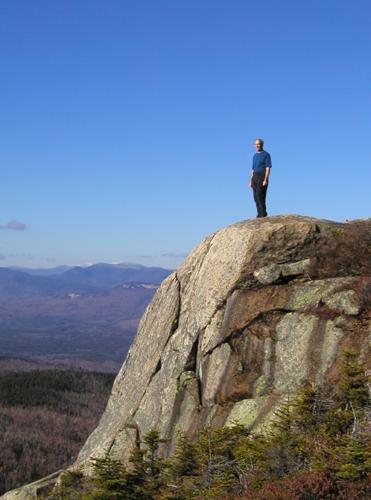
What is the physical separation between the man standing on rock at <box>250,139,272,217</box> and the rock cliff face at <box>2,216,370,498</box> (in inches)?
68.6

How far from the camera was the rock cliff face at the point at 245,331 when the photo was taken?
15484mm

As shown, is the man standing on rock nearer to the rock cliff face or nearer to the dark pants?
the dark pants

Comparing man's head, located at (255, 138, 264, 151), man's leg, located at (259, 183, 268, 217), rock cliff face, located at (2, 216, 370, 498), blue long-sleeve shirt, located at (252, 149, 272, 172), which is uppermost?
man's head, located at (255, 138, 264, 151)

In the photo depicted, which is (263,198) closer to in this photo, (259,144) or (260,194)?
(260,194)

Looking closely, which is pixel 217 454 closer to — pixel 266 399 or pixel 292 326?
pixel 266 399

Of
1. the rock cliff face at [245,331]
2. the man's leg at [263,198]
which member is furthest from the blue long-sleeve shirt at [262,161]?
the rock cliff face at [245,331]

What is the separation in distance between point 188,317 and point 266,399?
5.25 meters

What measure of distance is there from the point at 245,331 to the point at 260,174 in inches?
289

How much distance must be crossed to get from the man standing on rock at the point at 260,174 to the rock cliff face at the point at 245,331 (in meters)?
1.74

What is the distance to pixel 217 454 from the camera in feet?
44.8

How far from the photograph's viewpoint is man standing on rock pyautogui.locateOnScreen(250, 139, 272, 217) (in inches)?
851

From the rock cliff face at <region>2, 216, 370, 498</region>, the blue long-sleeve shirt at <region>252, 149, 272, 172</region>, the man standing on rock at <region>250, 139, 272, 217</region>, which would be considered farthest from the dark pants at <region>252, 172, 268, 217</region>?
the rock cliff face at <region>2, 216, 370, 498</region>

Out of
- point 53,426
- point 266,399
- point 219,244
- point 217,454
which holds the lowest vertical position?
point 53,426

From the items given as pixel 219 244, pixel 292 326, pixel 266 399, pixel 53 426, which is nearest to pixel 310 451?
pixel 266 399
